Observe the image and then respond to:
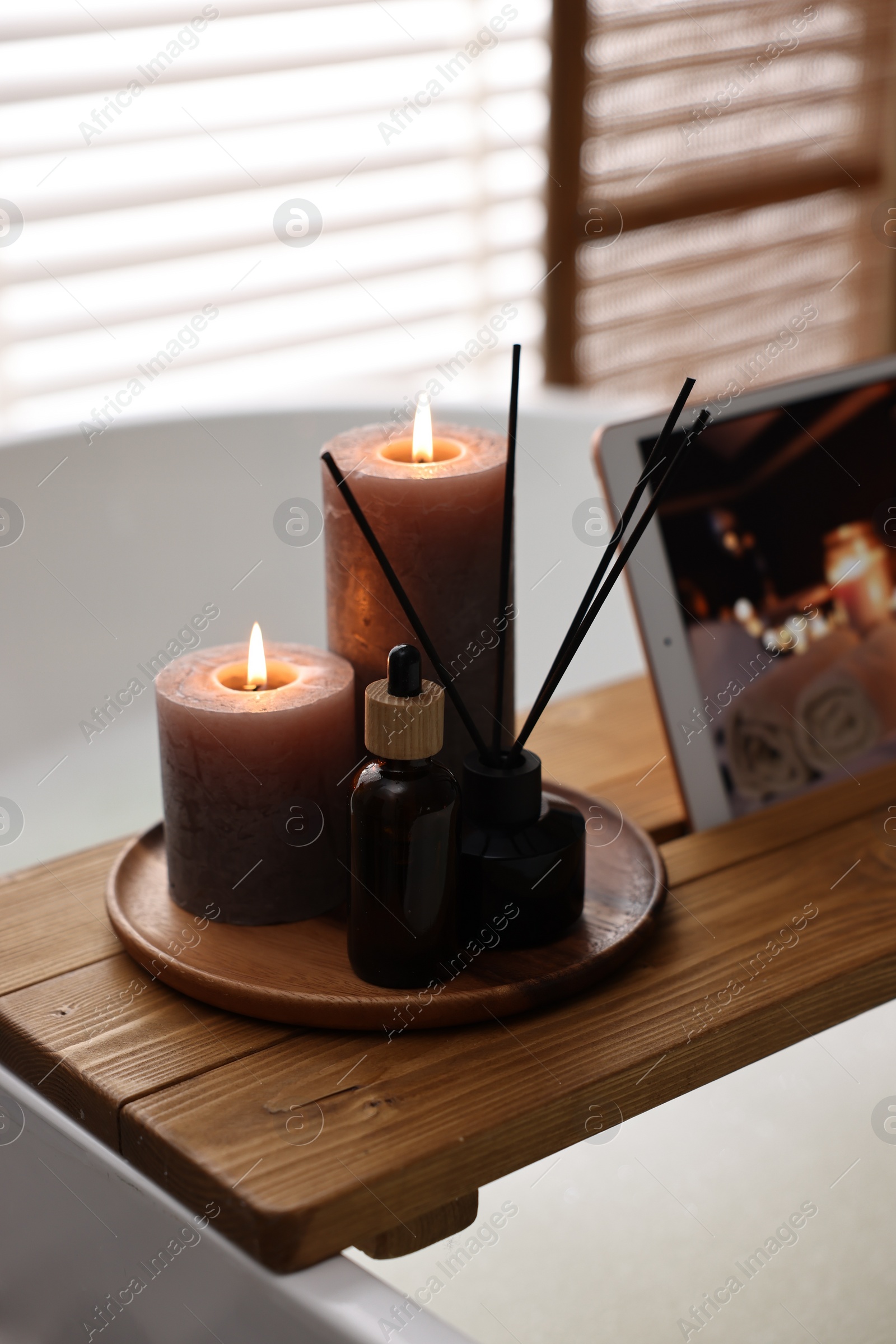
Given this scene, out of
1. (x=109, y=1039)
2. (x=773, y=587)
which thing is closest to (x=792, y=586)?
(x=773, y=587)

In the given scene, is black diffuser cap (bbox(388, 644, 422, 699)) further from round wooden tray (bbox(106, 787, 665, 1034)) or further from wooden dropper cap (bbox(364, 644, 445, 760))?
round wooden tray (bbox(106, 787, 665, 1034))

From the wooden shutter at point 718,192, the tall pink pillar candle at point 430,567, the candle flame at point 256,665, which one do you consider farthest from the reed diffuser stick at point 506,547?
the wooden shutter at point 718,192

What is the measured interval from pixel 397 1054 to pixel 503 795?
129mm

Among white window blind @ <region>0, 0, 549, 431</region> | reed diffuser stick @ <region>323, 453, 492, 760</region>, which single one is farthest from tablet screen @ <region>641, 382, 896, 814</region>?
white window blind @ <region>0, 0, 549, 431</region>

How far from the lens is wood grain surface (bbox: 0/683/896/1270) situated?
55 centimetres

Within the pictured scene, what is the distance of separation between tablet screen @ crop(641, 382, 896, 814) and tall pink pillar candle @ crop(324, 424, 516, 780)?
0.19m

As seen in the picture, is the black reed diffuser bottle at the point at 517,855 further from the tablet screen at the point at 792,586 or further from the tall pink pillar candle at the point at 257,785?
the tablet screen at the point at 792,586

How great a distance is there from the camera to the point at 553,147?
→ 2363mm

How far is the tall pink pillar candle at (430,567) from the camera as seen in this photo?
0.66 metres

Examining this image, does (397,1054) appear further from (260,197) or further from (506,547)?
(260,197)

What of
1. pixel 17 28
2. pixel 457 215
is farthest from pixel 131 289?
pixel 457 215

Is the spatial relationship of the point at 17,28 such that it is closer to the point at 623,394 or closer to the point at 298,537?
the point at 298,537

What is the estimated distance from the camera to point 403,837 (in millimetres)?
600

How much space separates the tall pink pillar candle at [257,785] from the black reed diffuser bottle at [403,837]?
51 mm
